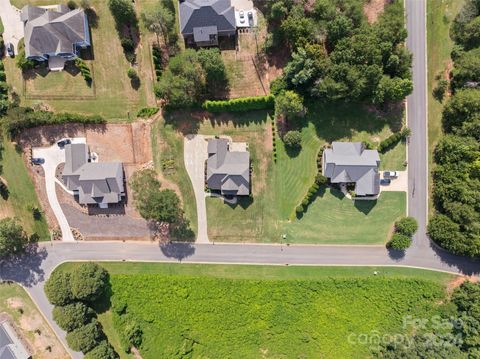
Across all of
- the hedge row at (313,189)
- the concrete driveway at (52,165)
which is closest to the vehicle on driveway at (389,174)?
the hedge row at (313,189)

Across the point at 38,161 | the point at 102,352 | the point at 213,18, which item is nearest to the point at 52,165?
the point at 38,161

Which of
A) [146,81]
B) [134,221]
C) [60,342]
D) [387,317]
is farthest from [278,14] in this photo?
[60,342]

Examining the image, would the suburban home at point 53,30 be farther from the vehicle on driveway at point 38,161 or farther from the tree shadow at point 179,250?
the tree shadow at point 179,250

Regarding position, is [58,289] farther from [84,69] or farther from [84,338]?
[84,69]

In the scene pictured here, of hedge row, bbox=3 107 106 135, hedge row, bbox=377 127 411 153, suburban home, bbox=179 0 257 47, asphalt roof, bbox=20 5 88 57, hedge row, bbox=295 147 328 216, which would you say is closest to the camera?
suburban home, bbox=179 0 257 47

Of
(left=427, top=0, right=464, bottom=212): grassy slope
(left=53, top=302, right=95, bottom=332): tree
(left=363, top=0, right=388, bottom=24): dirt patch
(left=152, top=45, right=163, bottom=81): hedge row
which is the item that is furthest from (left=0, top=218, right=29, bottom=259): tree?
(left=427, top=0, right=464, bottom=212): grassy slope

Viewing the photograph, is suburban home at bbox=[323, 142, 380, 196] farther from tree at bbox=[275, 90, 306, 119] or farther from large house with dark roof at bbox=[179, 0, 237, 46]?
large house with dark roof at bbox=[179, 0, 237, 46]

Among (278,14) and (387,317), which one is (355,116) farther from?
(387,317)
